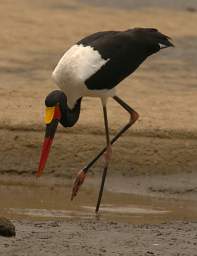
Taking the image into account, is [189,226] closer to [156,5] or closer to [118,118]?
[118,118]

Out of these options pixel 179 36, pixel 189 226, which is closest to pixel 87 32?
pixel 179 36

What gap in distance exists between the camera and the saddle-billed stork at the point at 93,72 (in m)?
9.02

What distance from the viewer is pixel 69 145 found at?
9914mm

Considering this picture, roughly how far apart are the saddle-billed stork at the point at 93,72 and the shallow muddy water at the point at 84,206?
0.16 meters

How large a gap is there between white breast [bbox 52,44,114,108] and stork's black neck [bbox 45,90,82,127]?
0.11 m

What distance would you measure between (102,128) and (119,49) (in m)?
1.03

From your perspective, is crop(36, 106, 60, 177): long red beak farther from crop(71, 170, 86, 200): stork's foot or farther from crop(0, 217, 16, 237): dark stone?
crop(0, 217, 16, 237): dark stone

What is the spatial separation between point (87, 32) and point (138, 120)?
3831mm

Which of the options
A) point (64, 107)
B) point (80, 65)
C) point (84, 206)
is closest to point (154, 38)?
point (80, 65)

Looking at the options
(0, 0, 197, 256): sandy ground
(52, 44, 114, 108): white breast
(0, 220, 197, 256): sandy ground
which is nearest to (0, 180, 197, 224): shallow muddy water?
(0, 0, 197, 256): sandy ground

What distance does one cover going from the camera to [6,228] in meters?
7.15

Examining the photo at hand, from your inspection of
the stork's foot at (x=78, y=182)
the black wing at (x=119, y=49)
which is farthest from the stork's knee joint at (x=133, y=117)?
the stork's foot at (x=78, y=182)

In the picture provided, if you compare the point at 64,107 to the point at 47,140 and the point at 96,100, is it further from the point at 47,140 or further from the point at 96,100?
the point at 96,100

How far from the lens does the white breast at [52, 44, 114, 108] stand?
9.02 metres
